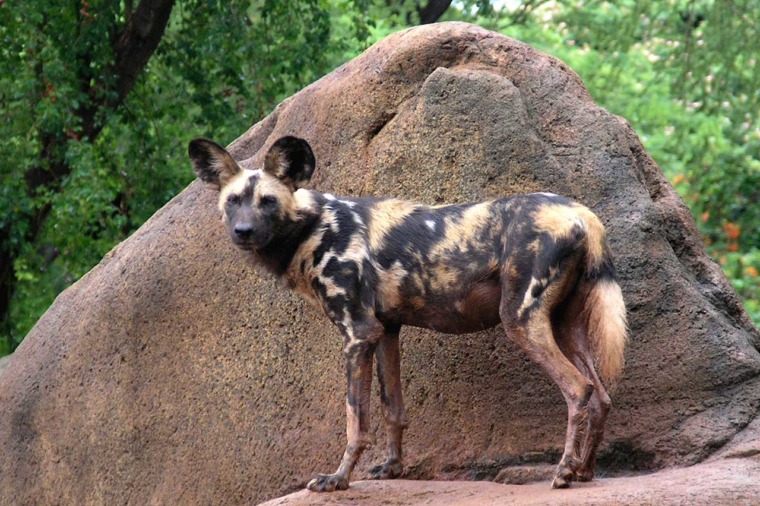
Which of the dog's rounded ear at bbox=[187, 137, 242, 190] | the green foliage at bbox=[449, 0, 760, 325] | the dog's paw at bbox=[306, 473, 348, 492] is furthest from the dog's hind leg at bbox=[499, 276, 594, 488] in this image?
the green foliage at bbox=[449, 0, 760, 325]

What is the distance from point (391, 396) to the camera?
6371mm

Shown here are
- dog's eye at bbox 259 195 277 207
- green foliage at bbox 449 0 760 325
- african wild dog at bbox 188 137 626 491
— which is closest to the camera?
african wild dog at bbox 188 137 626 491

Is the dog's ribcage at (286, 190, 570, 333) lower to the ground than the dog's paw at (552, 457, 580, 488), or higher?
higher

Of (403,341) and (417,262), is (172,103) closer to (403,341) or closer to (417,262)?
(403,341)

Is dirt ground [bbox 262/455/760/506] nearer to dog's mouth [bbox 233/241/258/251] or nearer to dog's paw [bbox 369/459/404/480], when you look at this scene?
dog's paw [bbox 369/459/404/480]

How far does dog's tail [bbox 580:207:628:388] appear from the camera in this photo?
19.0 ft

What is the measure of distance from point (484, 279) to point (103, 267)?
3.47 m

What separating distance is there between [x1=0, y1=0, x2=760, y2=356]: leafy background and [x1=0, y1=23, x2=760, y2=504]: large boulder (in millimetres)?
3141

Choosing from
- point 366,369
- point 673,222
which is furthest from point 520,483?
point 673,222

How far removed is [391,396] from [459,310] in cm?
64

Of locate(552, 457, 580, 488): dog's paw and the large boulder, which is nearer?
locate(552, 457, 580, 488): dog's paw

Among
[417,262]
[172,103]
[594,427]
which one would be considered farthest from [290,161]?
[172,103]

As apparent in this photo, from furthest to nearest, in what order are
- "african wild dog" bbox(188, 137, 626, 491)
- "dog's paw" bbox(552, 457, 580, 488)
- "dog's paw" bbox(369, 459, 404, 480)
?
"dog's paw" bbox(369, 459, 404, 480) → "african wild dog" bbox(188, 137, 626, 491) → "dog's paw" bbox(552, 457, 580, 488)

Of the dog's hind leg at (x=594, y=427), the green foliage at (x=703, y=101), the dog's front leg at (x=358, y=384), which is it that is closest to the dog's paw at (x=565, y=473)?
the dog's hind leg at (x=594, y=427)
